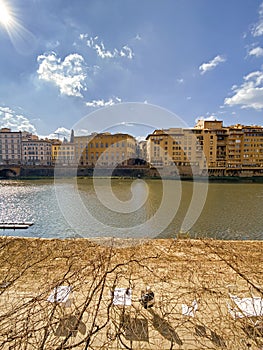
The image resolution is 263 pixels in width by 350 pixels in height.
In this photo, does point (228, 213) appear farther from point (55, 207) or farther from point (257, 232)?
point (55, 207)

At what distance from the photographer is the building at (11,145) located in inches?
2160

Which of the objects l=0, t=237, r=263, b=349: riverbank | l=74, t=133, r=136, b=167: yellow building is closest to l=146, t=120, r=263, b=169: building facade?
l=74, t=133, r=136, b=167: yellow building

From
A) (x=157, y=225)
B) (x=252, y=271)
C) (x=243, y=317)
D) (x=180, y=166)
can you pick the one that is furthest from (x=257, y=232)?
(x=180, y=166)

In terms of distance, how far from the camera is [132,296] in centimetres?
281

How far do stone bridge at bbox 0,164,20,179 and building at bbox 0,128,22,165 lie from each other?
1033 centimetres

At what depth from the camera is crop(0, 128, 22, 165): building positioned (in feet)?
180

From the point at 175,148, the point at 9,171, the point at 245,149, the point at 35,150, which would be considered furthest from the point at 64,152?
the point at 245,149

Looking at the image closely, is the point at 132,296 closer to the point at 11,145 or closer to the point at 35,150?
the point at 35,150

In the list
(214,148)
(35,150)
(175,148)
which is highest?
(35,150)

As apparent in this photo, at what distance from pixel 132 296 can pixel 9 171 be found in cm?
5044

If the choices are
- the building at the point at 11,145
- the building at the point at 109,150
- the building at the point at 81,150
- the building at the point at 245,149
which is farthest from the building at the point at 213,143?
the building at the point at 11,145

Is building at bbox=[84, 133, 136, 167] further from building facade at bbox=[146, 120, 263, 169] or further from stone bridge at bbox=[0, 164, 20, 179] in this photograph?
stone bridge at bbox=[0, 164, 20, 179]

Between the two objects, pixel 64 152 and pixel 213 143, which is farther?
pixel 64 152

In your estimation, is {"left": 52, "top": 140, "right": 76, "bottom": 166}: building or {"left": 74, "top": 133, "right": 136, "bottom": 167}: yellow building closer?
{"left": 74, "top": 133, "right": 136, "bottom": 167}: yellow building
